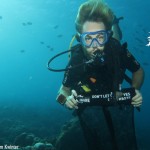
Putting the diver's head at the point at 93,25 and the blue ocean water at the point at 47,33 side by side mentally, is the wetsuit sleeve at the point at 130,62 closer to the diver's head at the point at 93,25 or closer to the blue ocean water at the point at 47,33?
the diver's head at the point at 93,25

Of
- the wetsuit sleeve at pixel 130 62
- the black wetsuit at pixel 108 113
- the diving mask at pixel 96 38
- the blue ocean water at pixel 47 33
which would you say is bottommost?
the black wetsuit at pixel 108 113

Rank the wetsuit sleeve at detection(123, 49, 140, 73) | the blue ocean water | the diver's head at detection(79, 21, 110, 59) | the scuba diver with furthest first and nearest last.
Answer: the blue ocean water
the wetsuit sleeve at detection(123, 49, 140, 73)
the diver's head at detection(79, 21, 110, 59)
the scuba diver

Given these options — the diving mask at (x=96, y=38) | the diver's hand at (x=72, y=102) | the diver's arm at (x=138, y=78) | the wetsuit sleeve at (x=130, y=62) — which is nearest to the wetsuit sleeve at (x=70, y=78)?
the diving mask at (x=96, y=38)

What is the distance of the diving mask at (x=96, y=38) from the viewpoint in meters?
4.64

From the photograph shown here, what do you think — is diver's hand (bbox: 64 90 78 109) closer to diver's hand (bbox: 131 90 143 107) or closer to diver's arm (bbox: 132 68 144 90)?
diver's hand (bbox: 131 90 143 107)

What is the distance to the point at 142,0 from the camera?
32.9 meters

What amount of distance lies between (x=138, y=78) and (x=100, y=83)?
1.02m

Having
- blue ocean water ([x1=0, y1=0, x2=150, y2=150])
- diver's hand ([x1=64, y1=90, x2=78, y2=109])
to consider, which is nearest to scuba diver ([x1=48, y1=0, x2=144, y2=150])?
diver's hand ([x1=64, y1=90, x2=78, y2=109])

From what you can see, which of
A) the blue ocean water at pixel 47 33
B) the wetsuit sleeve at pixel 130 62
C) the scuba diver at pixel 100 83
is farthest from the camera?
the blue ocean water at pixel 47 33

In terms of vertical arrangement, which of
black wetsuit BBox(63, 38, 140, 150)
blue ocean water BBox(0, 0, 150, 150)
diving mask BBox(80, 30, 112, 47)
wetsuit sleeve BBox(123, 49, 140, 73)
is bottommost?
black wetsuit BBox(63, 38, 140, 150)

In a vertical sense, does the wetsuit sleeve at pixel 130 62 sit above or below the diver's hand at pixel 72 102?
above

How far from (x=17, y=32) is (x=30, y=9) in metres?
27.6

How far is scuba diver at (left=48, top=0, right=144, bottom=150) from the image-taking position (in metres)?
4.15

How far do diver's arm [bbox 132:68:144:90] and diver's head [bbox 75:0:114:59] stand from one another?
36.2 inches
